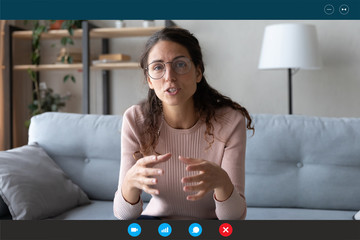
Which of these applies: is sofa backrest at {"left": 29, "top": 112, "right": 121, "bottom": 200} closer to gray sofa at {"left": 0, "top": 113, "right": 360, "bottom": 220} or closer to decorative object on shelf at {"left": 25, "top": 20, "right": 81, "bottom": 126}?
gray sofa at {"left": 0, "top": 113, "right": 360, "bottom": 220}

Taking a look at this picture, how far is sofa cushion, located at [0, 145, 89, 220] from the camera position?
4.31 feet

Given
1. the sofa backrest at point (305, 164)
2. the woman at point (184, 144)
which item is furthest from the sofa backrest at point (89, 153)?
the woman at point (184, 144)

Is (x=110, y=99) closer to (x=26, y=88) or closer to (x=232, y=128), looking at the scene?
(x=26, y=88)

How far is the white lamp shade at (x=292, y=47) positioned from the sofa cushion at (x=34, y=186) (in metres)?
1.40

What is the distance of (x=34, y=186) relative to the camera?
4.57 ft

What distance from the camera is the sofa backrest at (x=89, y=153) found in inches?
66.1

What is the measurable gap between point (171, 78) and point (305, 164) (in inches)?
45.4

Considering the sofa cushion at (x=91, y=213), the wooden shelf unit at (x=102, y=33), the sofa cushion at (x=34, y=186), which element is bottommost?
the sofa cushion at (x=91, y=213)

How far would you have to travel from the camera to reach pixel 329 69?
2.76 metres
